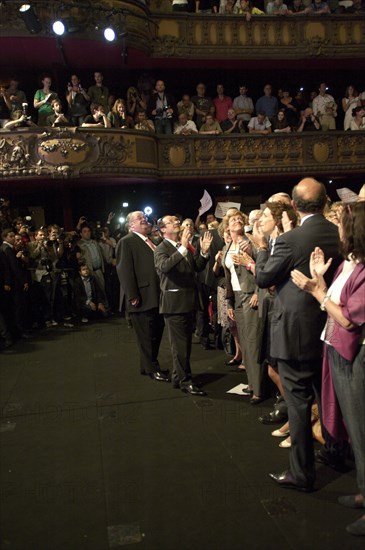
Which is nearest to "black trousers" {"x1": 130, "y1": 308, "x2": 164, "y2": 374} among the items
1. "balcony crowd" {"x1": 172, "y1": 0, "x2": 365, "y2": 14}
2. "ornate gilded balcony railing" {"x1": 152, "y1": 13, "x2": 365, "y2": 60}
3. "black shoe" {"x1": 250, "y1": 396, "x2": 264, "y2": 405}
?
"black shoe" {"x1": 250, "y1": 396, "x2": 264, "y2": 405}

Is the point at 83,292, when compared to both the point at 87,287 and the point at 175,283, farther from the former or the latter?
the point at 175,283

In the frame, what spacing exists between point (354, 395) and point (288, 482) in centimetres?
85

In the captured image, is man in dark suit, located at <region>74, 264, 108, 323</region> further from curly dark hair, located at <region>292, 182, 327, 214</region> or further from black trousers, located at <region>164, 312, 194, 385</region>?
curly dark hair, located at <region>292, 182, 327, 214</region>

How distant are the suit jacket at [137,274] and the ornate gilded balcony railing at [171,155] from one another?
16.3 ft

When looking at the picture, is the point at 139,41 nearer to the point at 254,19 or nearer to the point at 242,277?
the point at 254,19

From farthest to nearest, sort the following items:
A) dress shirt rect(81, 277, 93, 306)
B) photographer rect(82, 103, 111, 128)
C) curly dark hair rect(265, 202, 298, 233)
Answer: photographer rect(82, 103, 111, 128) → dress shirt rect(81, 277, 93, 306) → curly dark hair rect(265, 202, 298, 233)

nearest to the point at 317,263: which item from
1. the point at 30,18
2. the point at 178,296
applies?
the point at 178,296

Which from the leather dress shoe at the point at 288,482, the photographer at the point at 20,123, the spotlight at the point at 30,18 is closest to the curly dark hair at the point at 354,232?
the leather dress shoe at the point at 288,482

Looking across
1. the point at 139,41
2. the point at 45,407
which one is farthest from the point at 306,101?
the point at 45,407

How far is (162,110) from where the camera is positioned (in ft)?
36.7

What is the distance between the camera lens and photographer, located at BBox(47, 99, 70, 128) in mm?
9641

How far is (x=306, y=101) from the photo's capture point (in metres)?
12.7

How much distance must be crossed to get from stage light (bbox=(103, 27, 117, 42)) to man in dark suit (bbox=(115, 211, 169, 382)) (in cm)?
645

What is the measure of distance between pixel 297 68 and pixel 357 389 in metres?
12.7
